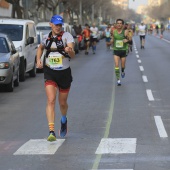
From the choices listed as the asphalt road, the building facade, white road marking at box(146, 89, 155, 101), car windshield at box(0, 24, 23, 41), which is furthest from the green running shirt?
the building facade

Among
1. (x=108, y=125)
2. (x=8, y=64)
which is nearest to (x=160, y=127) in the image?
A: (x=108, y=125)

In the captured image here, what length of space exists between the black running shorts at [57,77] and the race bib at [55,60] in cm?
8

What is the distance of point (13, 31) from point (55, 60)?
12030mm

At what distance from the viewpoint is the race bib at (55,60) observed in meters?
9.15

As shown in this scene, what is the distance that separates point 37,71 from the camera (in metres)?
23.7

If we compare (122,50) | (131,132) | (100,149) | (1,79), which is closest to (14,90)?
(1,79)

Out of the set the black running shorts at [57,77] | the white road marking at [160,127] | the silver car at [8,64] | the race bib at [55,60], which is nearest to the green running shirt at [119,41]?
the silver car at [8,64]

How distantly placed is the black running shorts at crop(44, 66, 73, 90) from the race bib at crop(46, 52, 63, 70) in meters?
0.08

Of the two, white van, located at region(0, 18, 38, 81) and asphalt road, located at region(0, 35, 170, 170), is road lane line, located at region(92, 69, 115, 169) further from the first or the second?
white van, located at region(0, 18, 38, 81)

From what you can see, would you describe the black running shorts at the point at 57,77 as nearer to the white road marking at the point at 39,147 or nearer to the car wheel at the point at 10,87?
the white road marking at the point at 39,147

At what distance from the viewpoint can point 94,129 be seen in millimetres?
10266

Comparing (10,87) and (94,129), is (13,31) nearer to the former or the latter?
(10,87)

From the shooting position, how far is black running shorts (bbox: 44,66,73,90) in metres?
9.26

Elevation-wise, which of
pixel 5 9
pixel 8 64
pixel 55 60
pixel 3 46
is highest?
pixel 55 60
